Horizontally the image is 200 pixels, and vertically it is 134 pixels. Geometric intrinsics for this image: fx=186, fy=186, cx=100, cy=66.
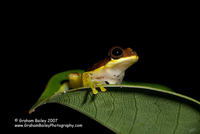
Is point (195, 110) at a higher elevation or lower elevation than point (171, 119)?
higher

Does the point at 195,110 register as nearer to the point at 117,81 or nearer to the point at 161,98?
the point at 161,98

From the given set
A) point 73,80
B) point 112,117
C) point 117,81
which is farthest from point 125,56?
point 112,117

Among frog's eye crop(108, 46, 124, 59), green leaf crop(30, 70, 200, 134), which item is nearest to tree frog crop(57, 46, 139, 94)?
frog's eye crop(108, 46, 124, 59)

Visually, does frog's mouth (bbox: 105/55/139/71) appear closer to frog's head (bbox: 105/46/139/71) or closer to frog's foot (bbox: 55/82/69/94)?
frog's head (bbox: 105/46/139/71)

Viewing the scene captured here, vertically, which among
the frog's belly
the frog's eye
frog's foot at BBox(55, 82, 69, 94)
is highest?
the frog's eye

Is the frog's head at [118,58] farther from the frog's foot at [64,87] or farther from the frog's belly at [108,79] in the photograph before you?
the frog's foot at [64,87]

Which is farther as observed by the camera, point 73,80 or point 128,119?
point 73,80
